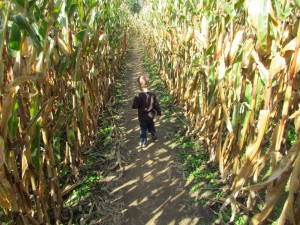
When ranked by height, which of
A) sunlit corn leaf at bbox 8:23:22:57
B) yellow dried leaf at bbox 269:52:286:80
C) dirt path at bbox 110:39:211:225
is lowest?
dirt path at bbox 110:39:211:225

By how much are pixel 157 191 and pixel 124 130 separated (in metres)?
1.62

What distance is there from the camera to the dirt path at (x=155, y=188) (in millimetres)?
2486

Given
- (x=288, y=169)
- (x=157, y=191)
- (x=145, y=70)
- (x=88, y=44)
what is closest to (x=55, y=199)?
(x=157, y=191)

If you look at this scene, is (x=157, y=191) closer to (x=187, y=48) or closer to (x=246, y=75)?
(x=246, y=75)

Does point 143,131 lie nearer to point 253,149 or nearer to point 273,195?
point 253,149

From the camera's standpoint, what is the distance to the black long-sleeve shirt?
3664 mm

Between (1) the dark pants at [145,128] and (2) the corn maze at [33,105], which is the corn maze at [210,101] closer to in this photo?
(2) the corn maze at [33,105]

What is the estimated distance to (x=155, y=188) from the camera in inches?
114

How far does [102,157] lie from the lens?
3463 millimetres

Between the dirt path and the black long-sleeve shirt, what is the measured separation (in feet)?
1.43

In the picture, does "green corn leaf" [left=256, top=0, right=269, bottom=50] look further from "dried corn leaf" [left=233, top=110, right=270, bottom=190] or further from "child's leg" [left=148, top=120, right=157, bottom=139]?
"child's leg" [left=148, top=120, right=157, bottom=139]

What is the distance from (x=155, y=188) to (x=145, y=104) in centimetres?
124

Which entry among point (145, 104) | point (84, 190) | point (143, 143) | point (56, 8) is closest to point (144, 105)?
point (145, 104)

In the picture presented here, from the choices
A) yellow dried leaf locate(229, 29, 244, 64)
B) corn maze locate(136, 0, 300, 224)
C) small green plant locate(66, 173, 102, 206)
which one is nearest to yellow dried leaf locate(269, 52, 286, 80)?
corn maze locate(136, 0, 300, 224)
